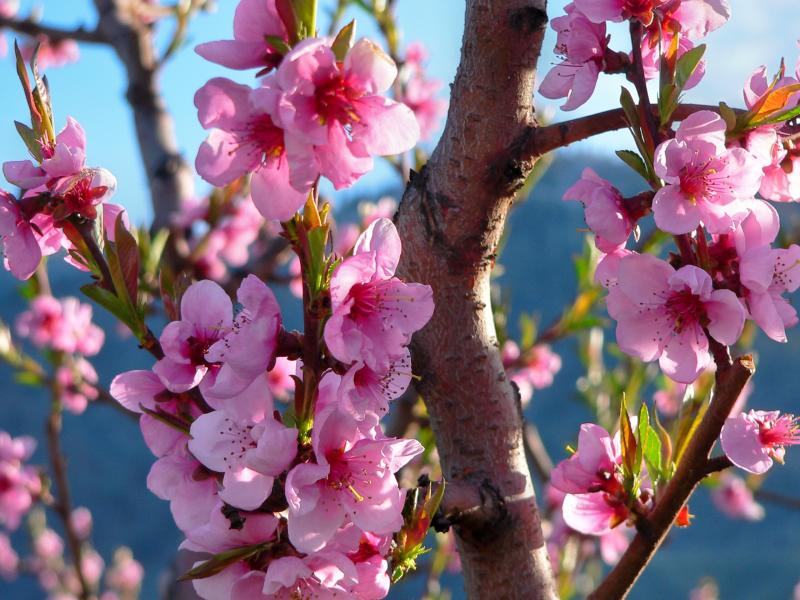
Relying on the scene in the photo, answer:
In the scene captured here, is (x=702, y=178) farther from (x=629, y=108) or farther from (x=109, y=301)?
(x=109, y=301)

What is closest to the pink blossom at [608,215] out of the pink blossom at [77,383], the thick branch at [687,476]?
the thick branch at [687,476]

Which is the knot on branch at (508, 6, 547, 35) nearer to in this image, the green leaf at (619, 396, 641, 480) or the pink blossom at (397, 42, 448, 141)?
the green leaf at (619, 396, 641, 480)

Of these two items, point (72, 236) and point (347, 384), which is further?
point (72, 236)

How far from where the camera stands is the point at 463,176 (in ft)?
2.02

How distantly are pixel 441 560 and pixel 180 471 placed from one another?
4.16 feet

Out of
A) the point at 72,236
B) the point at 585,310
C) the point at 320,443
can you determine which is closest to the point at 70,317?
the point at 585,310

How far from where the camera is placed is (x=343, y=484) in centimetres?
47

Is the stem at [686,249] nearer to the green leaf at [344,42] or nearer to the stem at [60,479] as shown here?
the green leaf at [344,42]

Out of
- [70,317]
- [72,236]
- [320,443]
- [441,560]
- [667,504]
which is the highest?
[72,236]

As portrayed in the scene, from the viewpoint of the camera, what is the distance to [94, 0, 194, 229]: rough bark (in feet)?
6.40

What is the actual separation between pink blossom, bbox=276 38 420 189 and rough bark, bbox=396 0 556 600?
17cm

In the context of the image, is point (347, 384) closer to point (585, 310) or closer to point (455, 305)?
point (455, 305)

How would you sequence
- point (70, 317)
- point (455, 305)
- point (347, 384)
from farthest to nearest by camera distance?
1. point (70, 317)
2. point (455, 305)
3. point (347, 384)

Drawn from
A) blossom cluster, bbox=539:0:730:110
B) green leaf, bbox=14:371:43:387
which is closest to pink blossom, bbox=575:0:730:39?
blossom cluster, bbox=539:0:730:110
